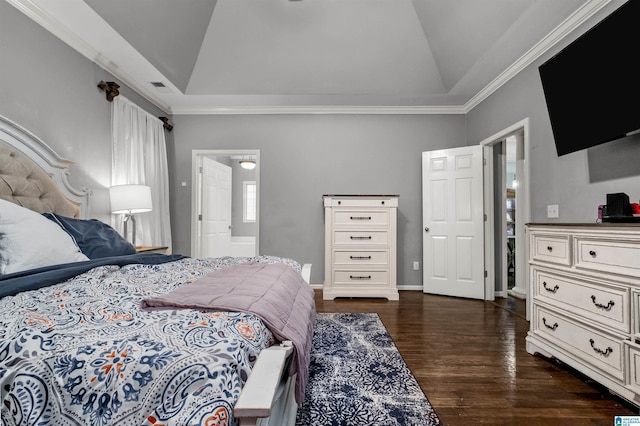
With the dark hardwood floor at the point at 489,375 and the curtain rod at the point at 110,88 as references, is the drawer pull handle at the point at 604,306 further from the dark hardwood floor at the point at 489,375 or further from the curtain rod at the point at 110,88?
the curtain rod at the point at 110,88

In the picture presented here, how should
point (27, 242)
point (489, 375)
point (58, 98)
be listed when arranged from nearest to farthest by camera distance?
point (27, 242)
point (489, 375)
point (58, 98)

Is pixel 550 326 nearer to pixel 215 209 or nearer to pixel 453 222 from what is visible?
pixel 453 222

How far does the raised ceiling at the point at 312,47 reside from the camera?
259cm

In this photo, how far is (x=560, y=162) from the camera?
2.64 meters

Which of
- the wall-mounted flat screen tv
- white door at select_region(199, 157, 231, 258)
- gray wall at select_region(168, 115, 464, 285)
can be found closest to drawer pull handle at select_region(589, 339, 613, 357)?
the wall-mounted flat screen tv

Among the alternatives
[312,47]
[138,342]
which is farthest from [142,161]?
[138,342]

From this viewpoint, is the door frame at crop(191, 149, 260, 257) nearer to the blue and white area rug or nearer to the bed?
the blue and white area rug

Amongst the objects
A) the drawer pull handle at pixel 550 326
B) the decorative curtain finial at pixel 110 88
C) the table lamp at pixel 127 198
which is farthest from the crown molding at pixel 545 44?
the decorative curtain finial at pixel 110 88

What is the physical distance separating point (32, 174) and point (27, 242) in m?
0.95

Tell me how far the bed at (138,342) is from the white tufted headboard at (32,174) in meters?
0.60

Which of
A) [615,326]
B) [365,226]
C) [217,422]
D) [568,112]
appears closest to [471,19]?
[568,112]

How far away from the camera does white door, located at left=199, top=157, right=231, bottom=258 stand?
453 centimetres

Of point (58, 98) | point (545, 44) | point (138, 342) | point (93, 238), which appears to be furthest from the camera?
point (545, 44)

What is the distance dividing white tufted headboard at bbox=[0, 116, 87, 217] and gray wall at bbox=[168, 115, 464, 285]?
1967 mm
